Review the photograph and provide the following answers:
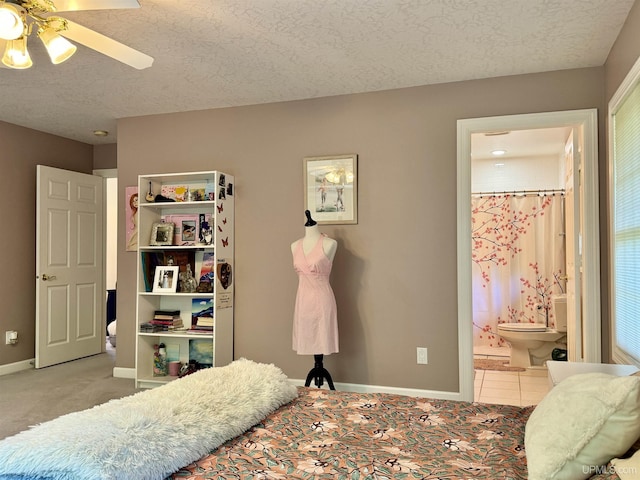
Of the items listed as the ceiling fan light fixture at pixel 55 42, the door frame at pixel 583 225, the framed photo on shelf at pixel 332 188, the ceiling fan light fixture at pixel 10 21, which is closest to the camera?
the ceiling fan light fixture at pixel 10 21

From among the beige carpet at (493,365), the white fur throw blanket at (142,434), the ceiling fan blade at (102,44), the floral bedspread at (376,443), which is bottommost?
the beige carpet at (493,365)

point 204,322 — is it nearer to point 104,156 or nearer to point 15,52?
point 15,52

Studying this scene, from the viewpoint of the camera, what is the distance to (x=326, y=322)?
3.53m

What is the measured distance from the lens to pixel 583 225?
3.45 metres

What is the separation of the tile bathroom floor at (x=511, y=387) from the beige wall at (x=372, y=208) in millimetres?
612

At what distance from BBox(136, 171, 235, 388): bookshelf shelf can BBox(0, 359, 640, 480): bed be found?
2133mm

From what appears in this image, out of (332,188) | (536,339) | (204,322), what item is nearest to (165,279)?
(204,322)

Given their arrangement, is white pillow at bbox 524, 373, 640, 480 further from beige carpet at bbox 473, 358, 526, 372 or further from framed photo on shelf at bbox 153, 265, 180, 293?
beige carpet at bbox 473, 358, 526, 372

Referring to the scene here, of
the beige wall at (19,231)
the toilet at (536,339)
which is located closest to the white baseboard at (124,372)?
the beige wall at (19,231)

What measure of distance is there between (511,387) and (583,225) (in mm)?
1712

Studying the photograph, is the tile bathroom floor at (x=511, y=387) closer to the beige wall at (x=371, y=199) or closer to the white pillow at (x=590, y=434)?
the beige wall at (x=371, y=199)

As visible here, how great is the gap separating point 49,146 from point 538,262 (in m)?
5.56

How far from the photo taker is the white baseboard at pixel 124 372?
4.62m

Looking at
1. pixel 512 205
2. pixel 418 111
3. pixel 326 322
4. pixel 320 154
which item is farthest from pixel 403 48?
pixel 512 205
